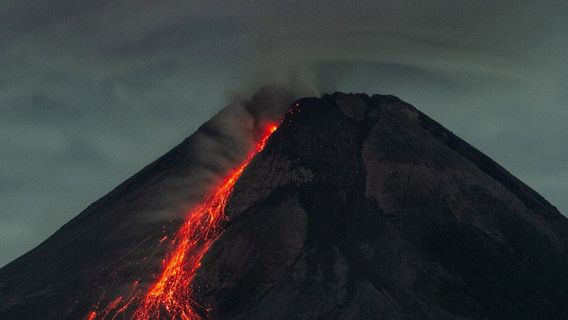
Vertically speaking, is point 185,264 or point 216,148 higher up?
point 216,148

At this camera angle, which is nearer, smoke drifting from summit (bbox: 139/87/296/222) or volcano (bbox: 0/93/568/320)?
volcano (bbox: 0/93/568/320)

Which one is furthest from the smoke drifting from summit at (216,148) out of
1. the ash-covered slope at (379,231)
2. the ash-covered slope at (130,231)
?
the ash-covered slope at (379,231)

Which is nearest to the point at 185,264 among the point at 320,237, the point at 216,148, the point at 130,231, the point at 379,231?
the point at 130,231

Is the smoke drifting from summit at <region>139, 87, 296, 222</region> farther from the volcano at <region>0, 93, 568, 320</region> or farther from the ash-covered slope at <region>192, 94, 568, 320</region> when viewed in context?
the ash-covered slope at <region>192, 94, 568, 320</region>

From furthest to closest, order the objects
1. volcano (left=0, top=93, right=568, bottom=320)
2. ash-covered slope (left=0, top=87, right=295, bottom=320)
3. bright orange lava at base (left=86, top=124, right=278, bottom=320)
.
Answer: ash-covered slope (left=0, top=87, right=295, bottom=320)
bright orange lava at base (left=86, top=124, right=278, bottom=320)
volcano (left=0, top=93, right=568, bottom=320)

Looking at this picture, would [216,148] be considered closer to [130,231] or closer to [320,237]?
[130,231]

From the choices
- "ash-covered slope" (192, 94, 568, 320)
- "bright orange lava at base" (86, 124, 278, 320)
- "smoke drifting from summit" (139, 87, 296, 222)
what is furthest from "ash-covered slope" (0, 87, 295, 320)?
"ash-covered slope" (192, 94, 568, 320)
